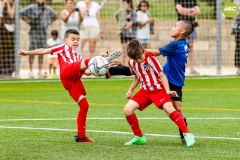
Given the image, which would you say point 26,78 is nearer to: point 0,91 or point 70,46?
point 0,91

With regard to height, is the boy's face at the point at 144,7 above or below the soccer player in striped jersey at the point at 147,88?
above

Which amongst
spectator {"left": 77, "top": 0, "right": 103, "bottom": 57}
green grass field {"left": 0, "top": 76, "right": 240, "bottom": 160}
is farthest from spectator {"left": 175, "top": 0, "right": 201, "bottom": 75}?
green grass field {"left": 0, "top": 76, "right": 240, "bottom": 160}

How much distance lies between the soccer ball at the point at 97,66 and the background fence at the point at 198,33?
41.9 ft

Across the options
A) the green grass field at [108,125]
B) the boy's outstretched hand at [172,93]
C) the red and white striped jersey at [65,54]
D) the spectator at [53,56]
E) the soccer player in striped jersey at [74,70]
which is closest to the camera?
the green grass field at [108,125]

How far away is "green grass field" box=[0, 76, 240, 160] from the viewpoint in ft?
26.7

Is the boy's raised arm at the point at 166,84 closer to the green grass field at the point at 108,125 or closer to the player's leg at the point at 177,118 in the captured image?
the player's leg at the point at 177,118

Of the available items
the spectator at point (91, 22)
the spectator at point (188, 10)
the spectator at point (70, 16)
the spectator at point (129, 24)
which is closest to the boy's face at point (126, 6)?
the spectator at point (129, 24)

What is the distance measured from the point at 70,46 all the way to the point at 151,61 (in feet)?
4.55

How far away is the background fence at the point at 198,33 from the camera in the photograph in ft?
73.4

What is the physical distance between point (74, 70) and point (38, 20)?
39.0 feet

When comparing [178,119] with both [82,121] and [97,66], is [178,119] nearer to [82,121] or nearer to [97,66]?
[97,66]

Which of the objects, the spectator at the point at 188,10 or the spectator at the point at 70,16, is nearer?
the spectator at the point at 70,16

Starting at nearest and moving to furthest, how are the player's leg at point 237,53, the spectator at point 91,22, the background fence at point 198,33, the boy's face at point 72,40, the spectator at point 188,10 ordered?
1. the boy's face at point 72,40
2. the spectator at point 188,10
3. the spectator at point 91,22
4. the player's leg at point 237,53
5. the background fence at point 198,33

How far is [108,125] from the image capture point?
1079 centimetres
